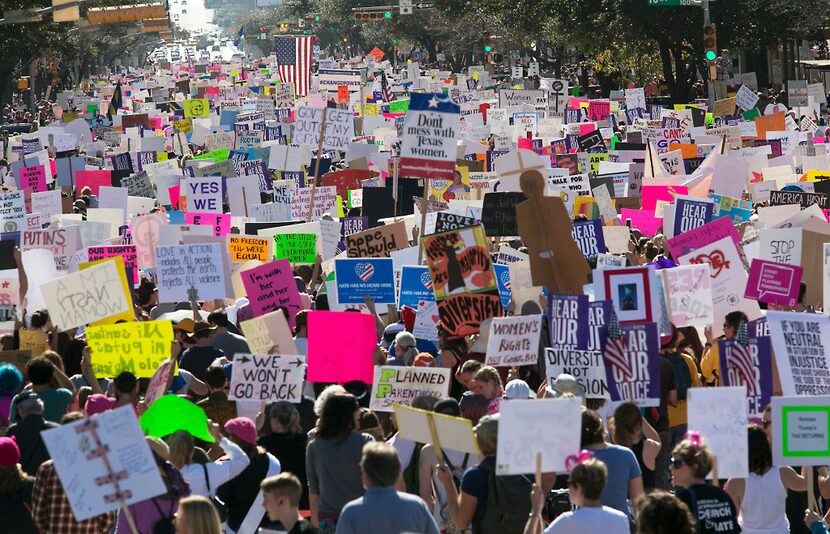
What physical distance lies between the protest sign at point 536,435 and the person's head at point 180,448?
1519mm

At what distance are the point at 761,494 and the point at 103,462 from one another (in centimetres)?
302

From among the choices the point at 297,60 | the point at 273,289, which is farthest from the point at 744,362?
the point at 297,60

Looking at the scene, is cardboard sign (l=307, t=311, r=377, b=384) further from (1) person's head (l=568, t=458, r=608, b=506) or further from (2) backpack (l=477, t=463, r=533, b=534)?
(1) person's head (l=568, t=458, r=608, b=506)

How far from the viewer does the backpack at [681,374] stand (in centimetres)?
905

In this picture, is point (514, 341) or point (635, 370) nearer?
point (635, 370)

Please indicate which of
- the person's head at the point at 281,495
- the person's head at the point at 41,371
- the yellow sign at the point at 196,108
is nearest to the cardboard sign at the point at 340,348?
the person's head at the point at 41,371

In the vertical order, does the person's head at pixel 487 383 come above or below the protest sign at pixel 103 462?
below

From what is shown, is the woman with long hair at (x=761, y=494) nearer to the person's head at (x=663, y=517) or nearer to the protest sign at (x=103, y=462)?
the person's head at (x=663, y=517)

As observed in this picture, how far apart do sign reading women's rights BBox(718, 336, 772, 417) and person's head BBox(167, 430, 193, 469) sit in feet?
10.0

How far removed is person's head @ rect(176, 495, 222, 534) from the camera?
18.4 ft

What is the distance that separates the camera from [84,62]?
115m

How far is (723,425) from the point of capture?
6797 mm

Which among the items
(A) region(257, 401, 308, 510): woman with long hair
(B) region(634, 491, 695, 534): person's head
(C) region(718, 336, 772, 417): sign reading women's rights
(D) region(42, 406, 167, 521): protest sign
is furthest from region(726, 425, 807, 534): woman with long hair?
(D) region(42, 406, 167, 521): protest sign

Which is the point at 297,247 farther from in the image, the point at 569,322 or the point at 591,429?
the point at 591,429
